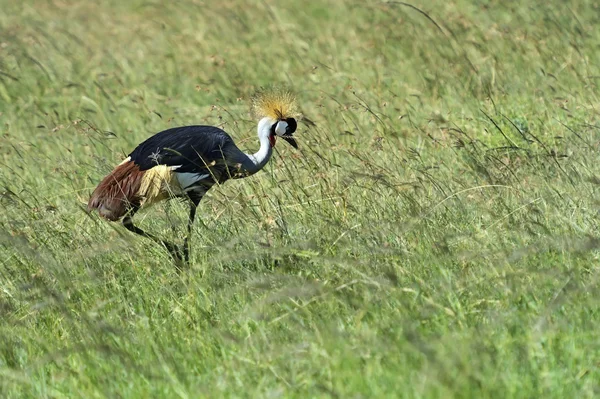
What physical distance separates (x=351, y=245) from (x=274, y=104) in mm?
1502

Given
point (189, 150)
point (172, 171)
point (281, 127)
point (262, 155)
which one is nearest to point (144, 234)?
point (172, 171)

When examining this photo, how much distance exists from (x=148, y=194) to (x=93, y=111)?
249cm

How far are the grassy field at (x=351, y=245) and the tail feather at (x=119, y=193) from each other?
5.7 inches

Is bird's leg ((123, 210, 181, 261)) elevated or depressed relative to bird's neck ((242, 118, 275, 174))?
depressed

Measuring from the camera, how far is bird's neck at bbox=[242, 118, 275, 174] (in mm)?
5227

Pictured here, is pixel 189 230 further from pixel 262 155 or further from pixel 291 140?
pixel 291 140

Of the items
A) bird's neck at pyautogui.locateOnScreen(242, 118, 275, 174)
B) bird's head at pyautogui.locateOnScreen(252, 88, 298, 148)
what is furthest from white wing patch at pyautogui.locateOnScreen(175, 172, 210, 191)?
bird's head at pyautogui.locateOnScreen(252, 88, 298, 148)

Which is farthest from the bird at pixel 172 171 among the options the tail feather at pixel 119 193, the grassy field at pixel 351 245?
the grassy field at pixel 351 245

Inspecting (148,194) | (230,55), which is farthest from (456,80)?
(148,194)

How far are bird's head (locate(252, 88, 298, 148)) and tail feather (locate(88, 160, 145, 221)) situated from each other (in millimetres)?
744

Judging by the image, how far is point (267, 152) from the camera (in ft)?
17.2

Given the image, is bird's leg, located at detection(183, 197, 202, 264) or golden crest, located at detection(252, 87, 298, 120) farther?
golden crest, located at detection(252, 87, 298, 120)

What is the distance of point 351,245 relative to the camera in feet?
13.4

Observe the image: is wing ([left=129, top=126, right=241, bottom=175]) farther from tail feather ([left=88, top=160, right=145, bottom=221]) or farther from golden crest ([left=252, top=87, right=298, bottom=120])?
golden crest ([left=252, top=87, right=298, bottom=120])
